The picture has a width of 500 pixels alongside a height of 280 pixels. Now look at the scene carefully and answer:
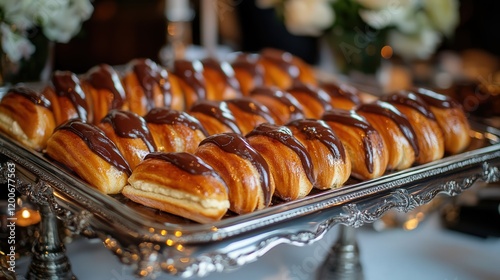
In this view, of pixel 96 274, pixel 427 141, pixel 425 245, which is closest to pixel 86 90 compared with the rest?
pixel 96 274

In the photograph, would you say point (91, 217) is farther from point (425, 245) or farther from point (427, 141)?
point (425, 245)

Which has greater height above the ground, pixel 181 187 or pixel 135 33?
pixel 181 187

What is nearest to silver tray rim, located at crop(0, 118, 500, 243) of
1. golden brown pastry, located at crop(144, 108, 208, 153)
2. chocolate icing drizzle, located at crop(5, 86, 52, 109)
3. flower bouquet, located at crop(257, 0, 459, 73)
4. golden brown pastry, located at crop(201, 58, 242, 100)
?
chocolate icing drizzle, located at crop(5, 86, 52, 109)

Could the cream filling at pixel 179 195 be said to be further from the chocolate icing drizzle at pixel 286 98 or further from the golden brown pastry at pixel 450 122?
the golden brown pastry at pixel 450 122

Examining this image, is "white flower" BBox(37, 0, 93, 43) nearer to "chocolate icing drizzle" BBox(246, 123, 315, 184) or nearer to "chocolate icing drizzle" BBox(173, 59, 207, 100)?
"chocolate icing drizzle" BBox(173, 59, 207, 100)

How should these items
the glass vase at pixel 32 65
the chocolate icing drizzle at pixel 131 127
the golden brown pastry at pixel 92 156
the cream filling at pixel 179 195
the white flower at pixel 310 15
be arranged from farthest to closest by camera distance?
the white flower at pixel 310 15 → the glass vase at pixel 32 65 → the chocolate icing drizzle at pixel 131 127 → the golden brown pastry at pixel 92 156 → the cream filling at pixel 179 195

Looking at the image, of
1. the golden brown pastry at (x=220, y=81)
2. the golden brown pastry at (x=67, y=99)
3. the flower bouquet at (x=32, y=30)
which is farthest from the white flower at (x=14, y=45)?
the golden brown pastry at (x=220, y=81)

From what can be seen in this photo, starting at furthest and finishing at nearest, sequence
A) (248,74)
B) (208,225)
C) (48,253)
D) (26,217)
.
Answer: (248,74) → (26,217) → (48,253) → (208,225)

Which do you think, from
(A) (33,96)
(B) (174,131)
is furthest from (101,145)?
(A) (33,96)

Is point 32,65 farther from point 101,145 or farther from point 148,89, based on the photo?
point 101,145
